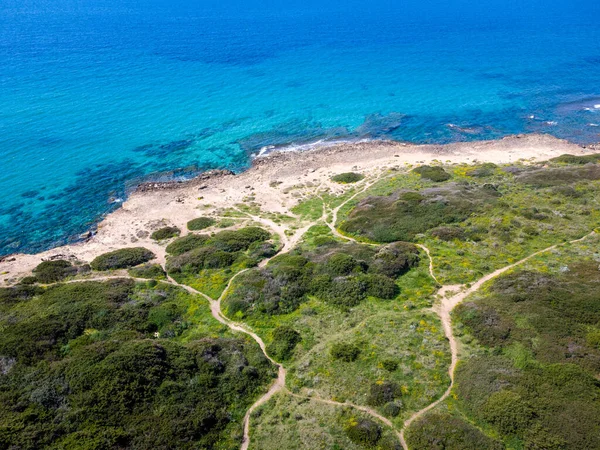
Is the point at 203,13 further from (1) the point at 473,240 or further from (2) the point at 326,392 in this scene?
(2) the point at 326,392

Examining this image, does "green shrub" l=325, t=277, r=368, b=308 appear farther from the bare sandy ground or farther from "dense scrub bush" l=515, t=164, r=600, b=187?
"dense scrub bush" l=515, t=164, r=600, b=187

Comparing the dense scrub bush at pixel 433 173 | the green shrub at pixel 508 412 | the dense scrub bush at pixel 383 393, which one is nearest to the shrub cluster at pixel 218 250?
the dense scrub bush at pixel 383 393

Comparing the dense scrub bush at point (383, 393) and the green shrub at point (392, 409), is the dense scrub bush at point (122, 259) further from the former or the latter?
the green shrub at point (392, 409)

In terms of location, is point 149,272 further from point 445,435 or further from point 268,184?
point 445,435

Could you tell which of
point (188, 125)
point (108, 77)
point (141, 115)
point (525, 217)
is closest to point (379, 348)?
point (525, 217)

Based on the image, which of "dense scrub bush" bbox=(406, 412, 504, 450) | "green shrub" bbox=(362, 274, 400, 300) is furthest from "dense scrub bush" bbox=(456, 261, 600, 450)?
"green shrub" bbox=(362, 274, 400, 300)

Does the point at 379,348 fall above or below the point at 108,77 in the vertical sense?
below

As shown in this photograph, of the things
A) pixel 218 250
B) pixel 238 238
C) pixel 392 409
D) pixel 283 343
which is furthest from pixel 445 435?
pixel 238 238
